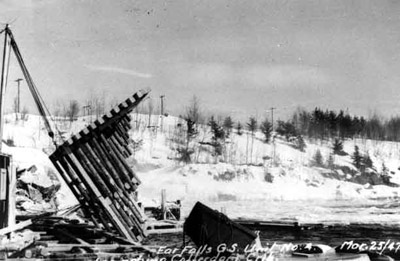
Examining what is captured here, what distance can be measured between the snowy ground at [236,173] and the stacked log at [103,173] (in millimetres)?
34584

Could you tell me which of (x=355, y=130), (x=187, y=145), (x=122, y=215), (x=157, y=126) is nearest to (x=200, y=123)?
(x=157, y=126)

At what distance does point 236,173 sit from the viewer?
3364 inches

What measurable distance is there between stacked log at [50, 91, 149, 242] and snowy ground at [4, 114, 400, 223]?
3458 cm

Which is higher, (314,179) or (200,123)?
(200,123)

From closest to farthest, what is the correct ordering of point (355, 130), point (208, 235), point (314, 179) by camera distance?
point (208, 235) → point (314, 179) → point (355, 130)

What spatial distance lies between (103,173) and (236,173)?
71928 millimetres

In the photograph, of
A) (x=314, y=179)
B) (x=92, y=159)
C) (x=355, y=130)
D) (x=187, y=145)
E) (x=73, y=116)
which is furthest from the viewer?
(x=355, y=130)

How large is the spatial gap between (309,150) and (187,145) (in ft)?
106

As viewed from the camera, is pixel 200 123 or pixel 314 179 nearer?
pixel 314 179

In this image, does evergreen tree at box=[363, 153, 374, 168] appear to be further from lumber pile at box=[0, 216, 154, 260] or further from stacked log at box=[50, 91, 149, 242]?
lumber pile at box=[0, 216, 154, 260]

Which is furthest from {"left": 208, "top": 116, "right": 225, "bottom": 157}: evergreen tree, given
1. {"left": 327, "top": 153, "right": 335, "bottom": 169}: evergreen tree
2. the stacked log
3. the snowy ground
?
the stacked log

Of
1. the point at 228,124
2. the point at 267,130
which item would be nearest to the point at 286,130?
the point at 267,130

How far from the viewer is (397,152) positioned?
127 m

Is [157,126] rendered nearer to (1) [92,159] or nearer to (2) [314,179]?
(2) [314,179]
